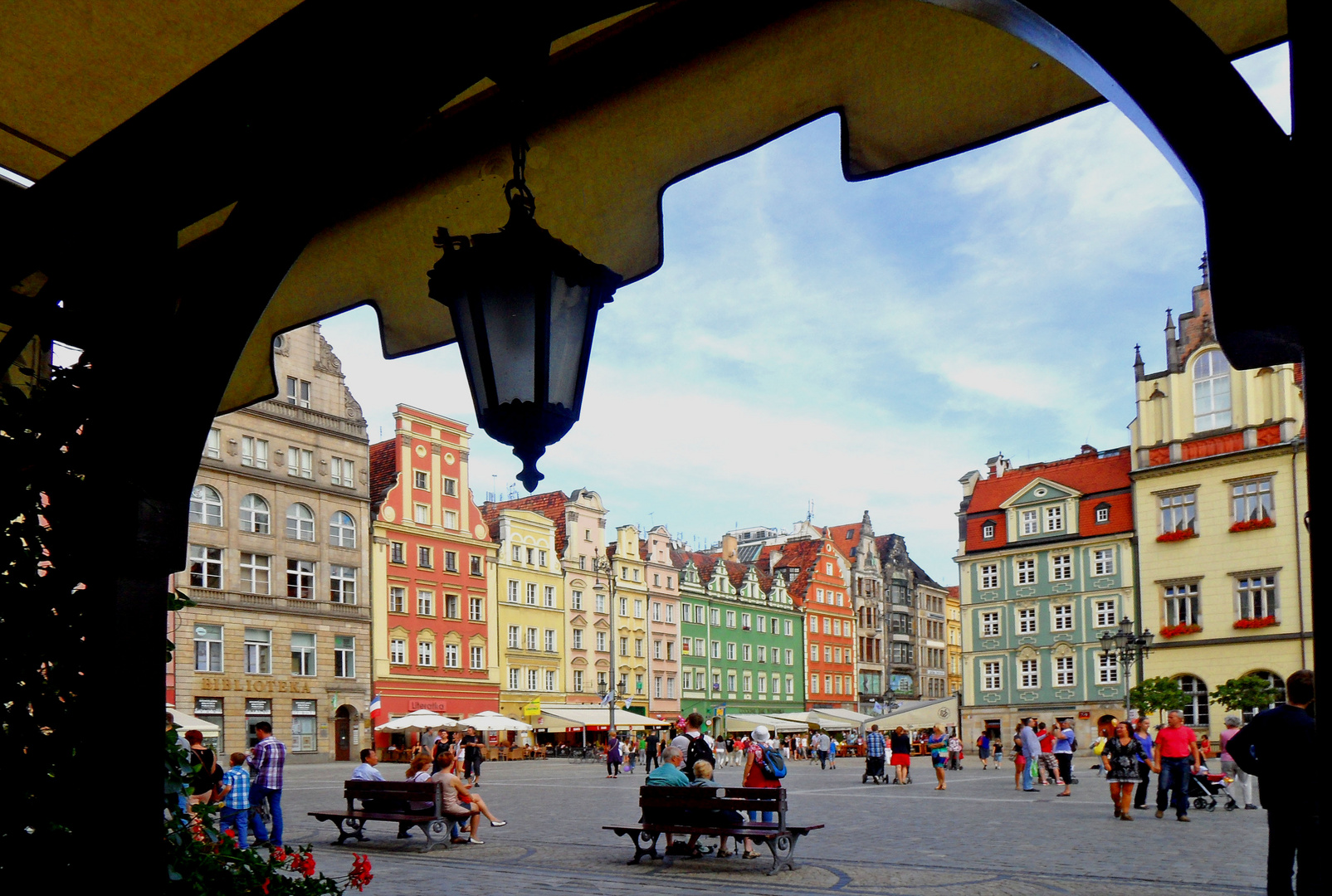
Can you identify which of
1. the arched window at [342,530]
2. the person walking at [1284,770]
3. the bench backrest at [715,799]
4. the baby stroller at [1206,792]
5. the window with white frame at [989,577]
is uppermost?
the arched window at [342,530]

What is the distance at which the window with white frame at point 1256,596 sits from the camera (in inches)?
1797

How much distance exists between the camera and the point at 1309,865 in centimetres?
181

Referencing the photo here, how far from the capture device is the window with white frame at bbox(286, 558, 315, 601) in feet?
161

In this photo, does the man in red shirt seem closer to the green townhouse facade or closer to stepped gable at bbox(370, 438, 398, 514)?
stepped gable at bbox(370, 438, 398, 514)

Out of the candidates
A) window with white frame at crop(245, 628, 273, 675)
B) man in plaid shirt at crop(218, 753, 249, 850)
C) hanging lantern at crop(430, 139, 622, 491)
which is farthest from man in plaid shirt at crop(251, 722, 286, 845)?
window with white frame at crop(245, 628, 273, 675)

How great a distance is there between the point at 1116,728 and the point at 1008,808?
3000 mm

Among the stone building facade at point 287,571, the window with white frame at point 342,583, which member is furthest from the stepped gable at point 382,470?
the window with white frame at point 342,583

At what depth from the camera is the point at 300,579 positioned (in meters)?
49.4

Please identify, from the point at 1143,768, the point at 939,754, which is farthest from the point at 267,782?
the point at 939,754

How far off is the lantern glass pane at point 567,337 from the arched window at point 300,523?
4793 centimetres

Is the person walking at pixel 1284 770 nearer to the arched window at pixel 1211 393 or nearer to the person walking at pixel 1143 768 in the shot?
the person walking at pixel 1143 768

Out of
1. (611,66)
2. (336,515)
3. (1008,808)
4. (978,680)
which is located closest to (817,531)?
(978,680)

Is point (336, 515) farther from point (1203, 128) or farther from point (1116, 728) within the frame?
point (1203, 128)

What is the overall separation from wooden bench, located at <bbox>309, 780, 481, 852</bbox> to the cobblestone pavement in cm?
28
